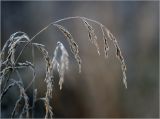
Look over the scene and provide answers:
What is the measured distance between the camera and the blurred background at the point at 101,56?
384 centimetres

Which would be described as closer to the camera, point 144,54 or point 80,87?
point 80,87

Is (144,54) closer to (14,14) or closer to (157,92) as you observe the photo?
(157,92)

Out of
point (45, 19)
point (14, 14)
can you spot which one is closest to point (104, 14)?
point (45, 19)

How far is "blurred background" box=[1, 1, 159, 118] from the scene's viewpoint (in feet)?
12.6

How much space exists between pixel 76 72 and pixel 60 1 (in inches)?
29.0

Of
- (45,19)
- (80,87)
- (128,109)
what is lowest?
(128,109)

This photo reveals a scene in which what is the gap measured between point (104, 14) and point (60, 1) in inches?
18.3

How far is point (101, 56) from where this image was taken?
4031 millimetres

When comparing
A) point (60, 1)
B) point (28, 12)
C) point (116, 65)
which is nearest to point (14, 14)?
point (28, 12)

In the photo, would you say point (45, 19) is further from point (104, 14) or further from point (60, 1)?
point (104, 14)

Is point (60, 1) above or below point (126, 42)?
above

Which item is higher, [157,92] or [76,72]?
[76,72]

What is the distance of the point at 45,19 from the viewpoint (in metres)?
3.94

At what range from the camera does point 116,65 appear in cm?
406
